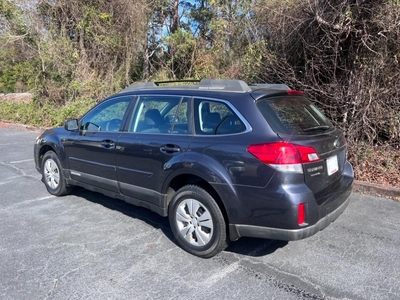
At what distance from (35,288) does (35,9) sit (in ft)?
46.5

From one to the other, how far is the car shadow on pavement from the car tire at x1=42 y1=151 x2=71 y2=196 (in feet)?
0.95

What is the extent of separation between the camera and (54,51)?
46.6 ft

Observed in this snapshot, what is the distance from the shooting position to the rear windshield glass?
3.30 m

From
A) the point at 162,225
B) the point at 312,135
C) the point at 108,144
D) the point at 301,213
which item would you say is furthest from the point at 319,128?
the point at 108,144

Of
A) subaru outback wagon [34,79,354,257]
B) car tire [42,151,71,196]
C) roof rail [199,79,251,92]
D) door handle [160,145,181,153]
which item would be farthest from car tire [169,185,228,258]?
car tire [42,151,71,196]

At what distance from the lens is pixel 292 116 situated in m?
3.54

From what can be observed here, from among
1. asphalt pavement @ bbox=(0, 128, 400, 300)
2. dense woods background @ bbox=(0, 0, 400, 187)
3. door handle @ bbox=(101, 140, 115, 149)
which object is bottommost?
asphalt pavement @ bbox=(0, 128, 400, 300)

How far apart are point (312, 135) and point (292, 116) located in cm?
29

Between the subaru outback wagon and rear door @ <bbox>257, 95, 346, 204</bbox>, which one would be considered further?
rear door @ <bbox>257, 95, 346, 204</bbox>

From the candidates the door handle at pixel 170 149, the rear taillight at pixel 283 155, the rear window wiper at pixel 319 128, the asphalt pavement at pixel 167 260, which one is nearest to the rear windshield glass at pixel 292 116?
the rear window wiper at pixel 319 128

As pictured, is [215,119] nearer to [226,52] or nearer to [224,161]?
[224,161]

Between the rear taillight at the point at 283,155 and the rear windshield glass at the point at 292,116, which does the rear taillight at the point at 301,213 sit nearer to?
the rear taillight at the point at 283,155

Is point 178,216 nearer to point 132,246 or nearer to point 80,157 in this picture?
point 132,246

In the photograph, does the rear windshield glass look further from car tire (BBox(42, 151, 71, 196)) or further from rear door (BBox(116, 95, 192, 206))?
car tire (BBox(42, 151, 71, 196))
